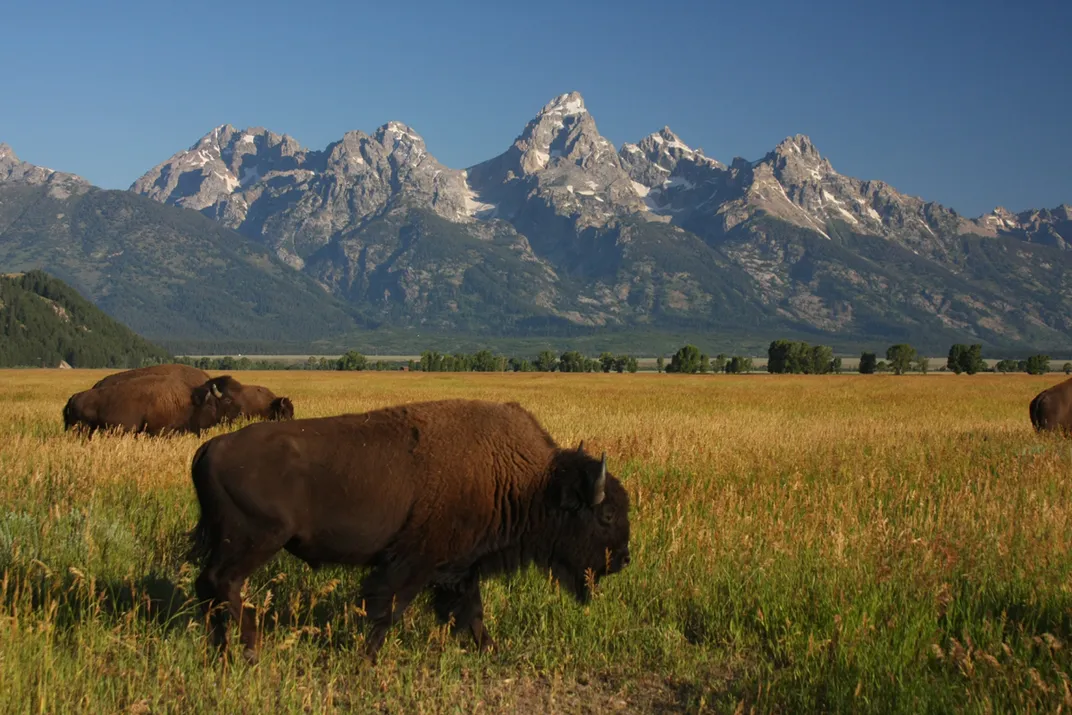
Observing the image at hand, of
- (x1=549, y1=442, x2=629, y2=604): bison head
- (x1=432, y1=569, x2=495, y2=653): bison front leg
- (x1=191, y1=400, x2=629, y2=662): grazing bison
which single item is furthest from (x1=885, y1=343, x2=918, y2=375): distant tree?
(x1=432, y1=569, x2=495, y2=653): bison front leg

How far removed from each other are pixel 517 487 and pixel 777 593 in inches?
91.4

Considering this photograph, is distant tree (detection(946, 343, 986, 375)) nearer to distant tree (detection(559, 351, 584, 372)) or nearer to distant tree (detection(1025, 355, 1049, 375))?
distant tree (detection(1025, 355, 1049, 375))

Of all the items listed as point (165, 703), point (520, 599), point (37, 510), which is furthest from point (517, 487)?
point (37, 510)

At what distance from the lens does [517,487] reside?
22.0 feet

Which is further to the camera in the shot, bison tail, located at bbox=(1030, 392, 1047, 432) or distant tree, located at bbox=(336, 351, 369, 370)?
distant tree, located at bbox=(336, 351, 369, 370)

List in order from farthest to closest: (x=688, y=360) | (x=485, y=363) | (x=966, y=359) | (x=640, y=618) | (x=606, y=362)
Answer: (x=606, y=362) → (x=485, y=363) → (x=688, y=360) → (x=966, y=359) → (x=640, y=618)

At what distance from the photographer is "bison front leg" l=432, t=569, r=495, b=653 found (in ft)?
21.1

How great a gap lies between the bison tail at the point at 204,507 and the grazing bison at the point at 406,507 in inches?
0.5

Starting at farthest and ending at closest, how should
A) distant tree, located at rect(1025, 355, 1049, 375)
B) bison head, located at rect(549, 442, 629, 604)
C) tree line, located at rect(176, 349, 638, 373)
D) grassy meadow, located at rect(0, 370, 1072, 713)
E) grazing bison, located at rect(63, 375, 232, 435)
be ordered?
tree line, located at rect(176, 349, 638, 373), distant tree, located at rect(1025, 355, 1049, 375), grazing bison, located at rect(63, 375, 232, 435), bison head, located at rect(549, 442, 629, 604), grassy meadow, located at rect(0, 370, 1072, 713)

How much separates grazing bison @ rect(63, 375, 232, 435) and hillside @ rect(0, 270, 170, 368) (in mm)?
153026

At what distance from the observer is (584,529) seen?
6.67 meters

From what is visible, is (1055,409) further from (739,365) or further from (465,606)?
(739,365)

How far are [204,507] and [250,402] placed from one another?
1700cm

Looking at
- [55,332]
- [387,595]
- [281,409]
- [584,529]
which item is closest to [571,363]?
[55,332]
